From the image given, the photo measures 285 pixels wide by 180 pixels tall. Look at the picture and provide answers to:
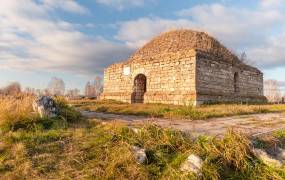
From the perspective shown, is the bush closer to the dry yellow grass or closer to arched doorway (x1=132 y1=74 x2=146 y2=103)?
the dry yellow grass

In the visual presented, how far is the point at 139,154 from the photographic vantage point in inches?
146

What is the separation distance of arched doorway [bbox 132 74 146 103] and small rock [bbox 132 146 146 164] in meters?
12.0

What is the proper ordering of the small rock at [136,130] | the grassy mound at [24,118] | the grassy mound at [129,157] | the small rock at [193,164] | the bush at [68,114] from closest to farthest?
the small rock at [193,164], the grassy mound at [129,157], the small rock at [136,130], the grassy mound at [24,118], the bush at [68,114]

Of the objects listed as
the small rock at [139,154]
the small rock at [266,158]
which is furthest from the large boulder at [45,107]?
the small rock at [266,158]

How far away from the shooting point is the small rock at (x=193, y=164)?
10.7 ft

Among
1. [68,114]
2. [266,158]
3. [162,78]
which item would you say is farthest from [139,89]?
[266,158]

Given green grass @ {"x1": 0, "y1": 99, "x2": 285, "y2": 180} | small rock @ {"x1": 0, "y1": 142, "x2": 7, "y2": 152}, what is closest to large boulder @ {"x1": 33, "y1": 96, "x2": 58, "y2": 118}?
green grass @ {"x1": 0, "y1": 99, "x2": 285, "y2": 180}

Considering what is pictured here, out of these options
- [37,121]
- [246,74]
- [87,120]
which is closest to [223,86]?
[246,74]

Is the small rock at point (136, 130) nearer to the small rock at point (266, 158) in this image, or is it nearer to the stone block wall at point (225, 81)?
the small rock at point (266, 158)

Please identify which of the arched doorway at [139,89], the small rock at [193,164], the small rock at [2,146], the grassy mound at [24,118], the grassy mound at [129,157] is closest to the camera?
the small rock at [193,164]

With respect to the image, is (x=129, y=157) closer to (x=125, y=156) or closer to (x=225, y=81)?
(x=125, y=156)

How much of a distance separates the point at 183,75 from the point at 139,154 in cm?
996

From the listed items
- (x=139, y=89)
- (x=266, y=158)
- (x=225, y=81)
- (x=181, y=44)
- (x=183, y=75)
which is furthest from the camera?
(x=139, y=89)

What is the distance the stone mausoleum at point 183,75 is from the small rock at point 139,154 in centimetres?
888
